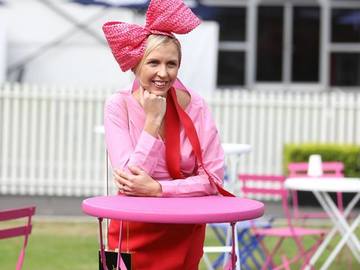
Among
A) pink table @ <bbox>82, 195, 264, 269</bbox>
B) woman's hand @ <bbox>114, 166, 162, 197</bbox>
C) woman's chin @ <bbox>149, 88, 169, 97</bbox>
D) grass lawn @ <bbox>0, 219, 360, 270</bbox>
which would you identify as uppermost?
woman's chin @ <bbox>149, 88, 169, 97</bbox>

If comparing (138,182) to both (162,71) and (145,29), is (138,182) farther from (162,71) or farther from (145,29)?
(145,29)

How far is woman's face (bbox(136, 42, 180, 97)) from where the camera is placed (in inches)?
175

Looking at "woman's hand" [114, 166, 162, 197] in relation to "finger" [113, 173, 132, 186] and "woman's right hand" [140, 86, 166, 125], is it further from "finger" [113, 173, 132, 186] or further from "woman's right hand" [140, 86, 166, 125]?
"woman's right hand" [140, 86, 166, 125]

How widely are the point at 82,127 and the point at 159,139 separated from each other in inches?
411

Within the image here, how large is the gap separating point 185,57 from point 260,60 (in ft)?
9.65

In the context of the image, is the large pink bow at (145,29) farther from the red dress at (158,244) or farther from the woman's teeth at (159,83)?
the red dress at (158,244)

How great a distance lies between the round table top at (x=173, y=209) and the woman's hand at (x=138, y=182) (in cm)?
5

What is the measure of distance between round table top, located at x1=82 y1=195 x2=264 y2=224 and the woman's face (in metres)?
0.46

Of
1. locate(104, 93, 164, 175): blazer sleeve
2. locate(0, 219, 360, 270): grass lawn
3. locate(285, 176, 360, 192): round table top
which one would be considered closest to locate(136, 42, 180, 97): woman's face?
locate(104, 93, 164, 175): blazer sleeve

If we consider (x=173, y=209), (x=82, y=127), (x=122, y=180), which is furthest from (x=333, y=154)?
(x=173, y=209)

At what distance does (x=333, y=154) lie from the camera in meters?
14.2

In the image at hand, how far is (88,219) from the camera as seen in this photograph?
12102 mm

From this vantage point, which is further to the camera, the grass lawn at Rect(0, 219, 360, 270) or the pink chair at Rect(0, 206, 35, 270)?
the grass lawn at Rect(0, 219, 360, 270)

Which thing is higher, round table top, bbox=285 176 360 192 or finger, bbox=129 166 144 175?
finger, bbox=129 166 144 175
